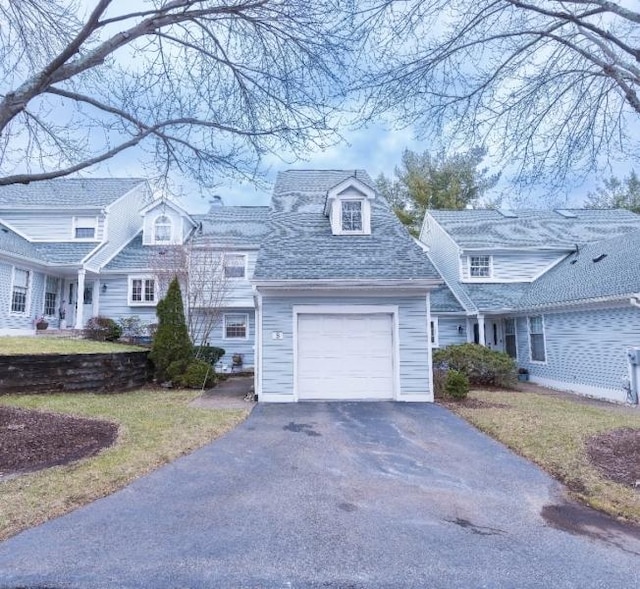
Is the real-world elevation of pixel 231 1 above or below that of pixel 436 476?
above

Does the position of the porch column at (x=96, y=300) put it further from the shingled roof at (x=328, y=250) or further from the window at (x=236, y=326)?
the shingled roof at (x=328, y=250)

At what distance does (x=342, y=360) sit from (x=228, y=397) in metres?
3.20

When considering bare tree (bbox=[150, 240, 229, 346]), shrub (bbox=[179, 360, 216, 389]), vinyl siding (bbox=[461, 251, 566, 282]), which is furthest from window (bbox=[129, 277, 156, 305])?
vinyl siding (bbox=[461, 251, 566, 282])

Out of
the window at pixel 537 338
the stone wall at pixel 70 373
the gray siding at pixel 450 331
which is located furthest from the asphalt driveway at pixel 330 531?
the gray siding at pixel 450 331

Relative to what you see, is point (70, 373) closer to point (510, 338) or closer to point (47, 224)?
point (47, 224)

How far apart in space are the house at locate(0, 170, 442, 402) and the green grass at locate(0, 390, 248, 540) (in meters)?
2.58

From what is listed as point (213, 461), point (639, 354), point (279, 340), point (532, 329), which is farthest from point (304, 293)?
point (532, 329)

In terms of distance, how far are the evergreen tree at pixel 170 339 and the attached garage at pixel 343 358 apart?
437 centimetres

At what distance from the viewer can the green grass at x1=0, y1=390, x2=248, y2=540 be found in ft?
14.1

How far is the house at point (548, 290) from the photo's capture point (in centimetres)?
1213

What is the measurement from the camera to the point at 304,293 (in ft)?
35.5

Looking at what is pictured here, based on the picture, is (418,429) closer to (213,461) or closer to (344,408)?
(344,408)

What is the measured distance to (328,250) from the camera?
11891 millimetres

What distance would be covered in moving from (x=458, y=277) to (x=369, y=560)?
16696 millimetres
